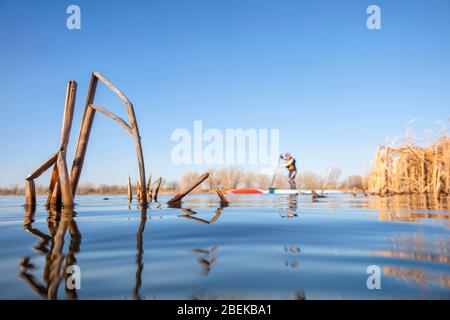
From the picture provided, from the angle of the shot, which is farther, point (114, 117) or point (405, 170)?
point (405, 170)

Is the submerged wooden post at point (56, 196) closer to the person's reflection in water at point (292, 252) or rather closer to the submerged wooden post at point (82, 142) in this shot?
the submerged wooden post at point (82, 142)

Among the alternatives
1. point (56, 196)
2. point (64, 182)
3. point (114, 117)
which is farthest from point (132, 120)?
point (56, 196)

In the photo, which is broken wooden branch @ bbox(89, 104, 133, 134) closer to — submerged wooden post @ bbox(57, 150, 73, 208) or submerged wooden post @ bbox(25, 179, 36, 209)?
submerged wooden post @ bbox(57, 150, 73, 208)

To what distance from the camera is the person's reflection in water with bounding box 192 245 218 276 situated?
3.63ft

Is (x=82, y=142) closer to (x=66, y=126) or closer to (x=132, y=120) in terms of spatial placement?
(x=66, y=126)

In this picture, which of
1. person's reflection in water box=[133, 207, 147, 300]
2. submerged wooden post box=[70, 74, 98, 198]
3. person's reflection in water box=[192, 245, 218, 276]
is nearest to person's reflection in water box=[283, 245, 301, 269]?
person's reflection in water box=[192, 245, 218, 276]

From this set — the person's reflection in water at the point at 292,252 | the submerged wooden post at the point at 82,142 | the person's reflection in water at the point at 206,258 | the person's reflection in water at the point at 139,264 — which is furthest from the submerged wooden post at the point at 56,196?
the person's reflection in water at the point at 292,252

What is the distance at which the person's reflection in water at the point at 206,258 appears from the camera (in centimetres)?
111

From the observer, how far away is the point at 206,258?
1.29 meters

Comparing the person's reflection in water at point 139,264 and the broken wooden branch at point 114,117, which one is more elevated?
the broken wooden branch at point 114,117

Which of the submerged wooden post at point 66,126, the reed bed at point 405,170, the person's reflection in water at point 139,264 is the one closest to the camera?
the person's reflection in water at point 139,264
